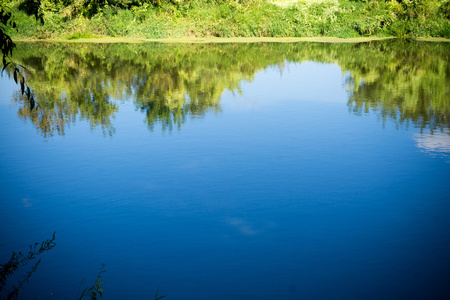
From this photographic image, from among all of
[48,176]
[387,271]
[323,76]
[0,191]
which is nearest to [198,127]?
[48,176]

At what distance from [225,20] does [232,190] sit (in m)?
21.9

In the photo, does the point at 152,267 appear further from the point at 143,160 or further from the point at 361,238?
the point at 143,160

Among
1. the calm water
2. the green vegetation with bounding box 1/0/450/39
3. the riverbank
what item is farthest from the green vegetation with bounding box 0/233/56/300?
the green vegetation with bounding box 1/0/450/39

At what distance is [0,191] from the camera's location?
→ 20.5ft

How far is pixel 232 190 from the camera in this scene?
20.2 feet

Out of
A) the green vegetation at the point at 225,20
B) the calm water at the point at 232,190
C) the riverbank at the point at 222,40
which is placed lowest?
the calm water at the point at 232,190

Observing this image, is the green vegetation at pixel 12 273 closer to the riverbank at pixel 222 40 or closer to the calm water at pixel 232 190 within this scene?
the calm water at pixel 232 190

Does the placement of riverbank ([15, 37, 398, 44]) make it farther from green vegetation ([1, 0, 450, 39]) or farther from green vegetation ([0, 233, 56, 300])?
green vegetation ([0, 233, 56, 300])

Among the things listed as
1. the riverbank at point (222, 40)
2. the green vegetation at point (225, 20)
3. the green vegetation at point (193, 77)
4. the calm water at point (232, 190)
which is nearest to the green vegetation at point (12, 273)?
the calm water at point (232, 190)

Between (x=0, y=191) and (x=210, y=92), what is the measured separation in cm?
691

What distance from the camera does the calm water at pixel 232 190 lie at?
174 inches

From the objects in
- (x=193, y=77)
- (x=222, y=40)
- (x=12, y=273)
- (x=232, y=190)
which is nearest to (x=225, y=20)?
(x=222, y=40)

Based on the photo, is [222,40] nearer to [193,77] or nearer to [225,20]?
[225,20]

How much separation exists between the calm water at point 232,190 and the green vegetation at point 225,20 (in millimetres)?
14775
